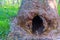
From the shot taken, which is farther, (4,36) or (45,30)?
(4,36)

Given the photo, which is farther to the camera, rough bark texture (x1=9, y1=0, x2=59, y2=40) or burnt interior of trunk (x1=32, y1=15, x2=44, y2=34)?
burnt interior of trunk (x1=32, y1=15, x2=44, y2=34)

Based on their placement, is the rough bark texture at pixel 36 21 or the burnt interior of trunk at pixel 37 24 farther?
the burnt interior of trunk at pixel 37 24

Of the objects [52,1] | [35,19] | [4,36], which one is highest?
[52,1]

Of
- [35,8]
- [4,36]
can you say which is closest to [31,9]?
A: [35,8]

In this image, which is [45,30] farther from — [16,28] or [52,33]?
[16,28]
